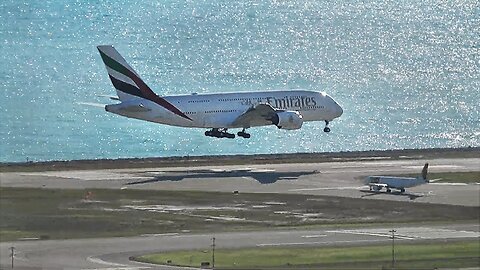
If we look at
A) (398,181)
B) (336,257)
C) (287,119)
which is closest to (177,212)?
(336,257)

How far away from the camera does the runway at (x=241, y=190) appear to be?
225 ft

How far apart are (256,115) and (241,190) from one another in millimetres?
24394

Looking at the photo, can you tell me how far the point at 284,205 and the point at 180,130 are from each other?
8672cm

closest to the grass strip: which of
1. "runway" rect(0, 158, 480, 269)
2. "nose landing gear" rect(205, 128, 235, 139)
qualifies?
"runway" rect(0, 158, 480, 269)

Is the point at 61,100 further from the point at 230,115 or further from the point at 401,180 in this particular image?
the point at 401,180

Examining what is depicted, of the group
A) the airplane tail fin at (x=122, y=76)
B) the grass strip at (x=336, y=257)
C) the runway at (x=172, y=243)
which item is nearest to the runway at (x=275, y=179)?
the airplane tail fin at (x=122, y=76)

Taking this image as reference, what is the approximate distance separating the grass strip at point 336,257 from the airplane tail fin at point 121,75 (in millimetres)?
44696

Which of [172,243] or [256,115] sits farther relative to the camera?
[256,115]

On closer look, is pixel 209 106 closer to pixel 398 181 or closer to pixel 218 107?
pixel 218 107

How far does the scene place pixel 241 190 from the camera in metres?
93.5

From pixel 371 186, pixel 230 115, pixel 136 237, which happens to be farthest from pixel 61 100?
pixel 136 237

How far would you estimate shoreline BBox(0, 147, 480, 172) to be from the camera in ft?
357

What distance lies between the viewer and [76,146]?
6014 inches

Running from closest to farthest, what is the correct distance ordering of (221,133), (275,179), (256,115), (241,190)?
(241,190) → (275,179) → (256,115) → (221,133)
